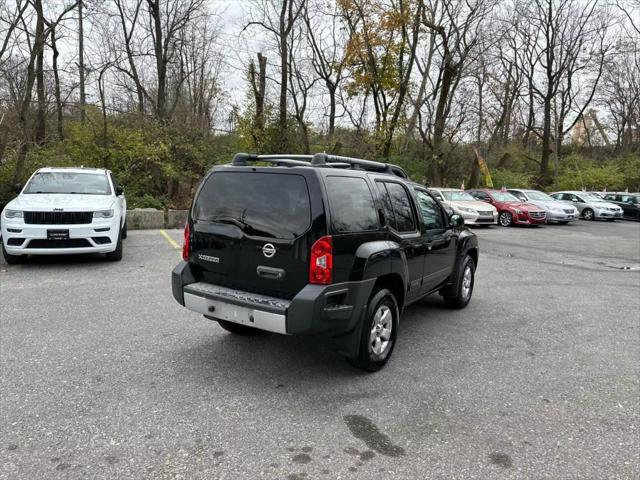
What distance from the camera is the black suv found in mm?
3545

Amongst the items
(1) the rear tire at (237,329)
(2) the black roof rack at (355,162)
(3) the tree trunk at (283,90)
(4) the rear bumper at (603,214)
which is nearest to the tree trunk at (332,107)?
(3) the tree trunk at (283,90)

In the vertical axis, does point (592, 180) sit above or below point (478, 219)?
above

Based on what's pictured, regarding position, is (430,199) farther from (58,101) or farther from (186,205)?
(58,101)

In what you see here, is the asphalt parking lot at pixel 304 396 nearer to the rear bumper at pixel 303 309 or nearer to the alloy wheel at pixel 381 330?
the alloy wheel at pixel 381 330

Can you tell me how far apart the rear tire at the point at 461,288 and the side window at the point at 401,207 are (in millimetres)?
1572

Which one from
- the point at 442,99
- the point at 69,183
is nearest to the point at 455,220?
the point at 69,183

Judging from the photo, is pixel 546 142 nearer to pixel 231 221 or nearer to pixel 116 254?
pixel 116 254

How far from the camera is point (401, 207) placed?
4.71m

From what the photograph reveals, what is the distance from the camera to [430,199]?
558 cm

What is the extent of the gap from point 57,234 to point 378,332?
242 inches

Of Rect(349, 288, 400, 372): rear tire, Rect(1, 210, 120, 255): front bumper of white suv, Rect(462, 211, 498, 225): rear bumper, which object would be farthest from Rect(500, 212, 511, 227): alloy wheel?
Rect(349, 288, 400, 372): rear tire

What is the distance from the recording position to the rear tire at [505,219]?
19475 millimetres

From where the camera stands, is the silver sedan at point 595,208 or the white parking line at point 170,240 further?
the silver sedan at point 595,208

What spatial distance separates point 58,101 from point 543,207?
20.2 m
